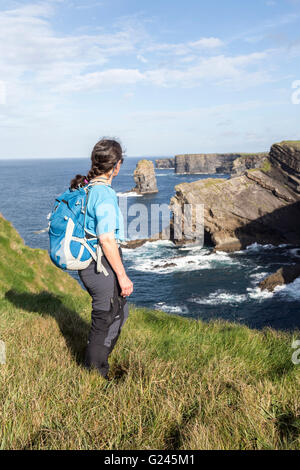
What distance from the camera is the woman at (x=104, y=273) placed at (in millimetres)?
3395

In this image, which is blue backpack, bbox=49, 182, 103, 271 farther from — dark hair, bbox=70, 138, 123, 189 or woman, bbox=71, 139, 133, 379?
dark hair, bbox=70, 138, 123, 189

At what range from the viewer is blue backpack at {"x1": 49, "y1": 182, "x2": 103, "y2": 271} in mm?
3375

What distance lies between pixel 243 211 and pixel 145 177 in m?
65.5

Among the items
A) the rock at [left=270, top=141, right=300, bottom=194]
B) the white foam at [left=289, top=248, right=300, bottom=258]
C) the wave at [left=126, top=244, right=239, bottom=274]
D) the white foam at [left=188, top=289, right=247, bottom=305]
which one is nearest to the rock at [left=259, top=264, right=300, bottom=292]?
the white foam at [left=188, top=289, right=247, bottom=305]

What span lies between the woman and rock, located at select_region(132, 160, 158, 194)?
11213cm

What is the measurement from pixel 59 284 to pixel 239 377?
1234cm

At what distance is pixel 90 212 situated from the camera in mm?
3416

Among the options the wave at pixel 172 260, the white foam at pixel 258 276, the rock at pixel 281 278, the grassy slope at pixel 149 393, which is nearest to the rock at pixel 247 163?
the wave at pixel 172 260

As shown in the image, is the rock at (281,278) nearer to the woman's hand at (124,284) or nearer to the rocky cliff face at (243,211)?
the rocky cliff face at (243,211)

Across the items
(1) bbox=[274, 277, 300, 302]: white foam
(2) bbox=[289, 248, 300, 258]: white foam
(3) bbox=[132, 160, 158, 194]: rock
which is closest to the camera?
(1) bbox=[274, 277, 300, 302]: white foam

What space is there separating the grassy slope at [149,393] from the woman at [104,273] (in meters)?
0.34

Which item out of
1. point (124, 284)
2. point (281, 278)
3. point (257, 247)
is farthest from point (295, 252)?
point (124, 284)
